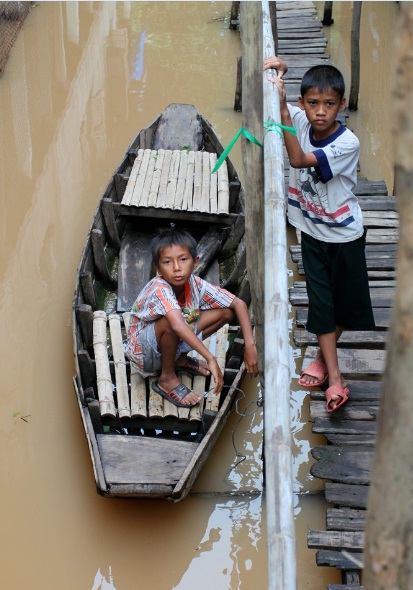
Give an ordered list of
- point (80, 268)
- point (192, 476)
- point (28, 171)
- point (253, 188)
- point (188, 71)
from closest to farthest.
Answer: point (253, 188)
point (192, 476)
point (80, 268)
point (28, 171)
point (188, 71)

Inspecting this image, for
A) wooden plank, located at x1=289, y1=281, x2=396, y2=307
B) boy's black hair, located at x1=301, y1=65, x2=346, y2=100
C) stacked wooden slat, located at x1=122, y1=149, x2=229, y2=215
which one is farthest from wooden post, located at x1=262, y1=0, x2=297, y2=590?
stacked wooden slat, located at x1=122, y1=149, x2=229, y2=215

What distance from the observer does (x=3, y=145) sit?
7578 millimetres

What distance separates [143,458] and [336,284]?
1.13 m

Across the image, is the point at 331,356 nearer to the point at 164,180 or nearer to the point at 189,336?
the point at 189,336

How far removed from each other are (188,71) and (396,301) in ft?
27.9

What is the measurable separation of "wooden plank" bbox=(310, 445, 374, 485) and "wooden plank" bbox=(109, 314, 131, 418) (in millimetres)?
950

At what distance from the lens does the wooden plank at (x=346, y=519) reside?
3.28 m

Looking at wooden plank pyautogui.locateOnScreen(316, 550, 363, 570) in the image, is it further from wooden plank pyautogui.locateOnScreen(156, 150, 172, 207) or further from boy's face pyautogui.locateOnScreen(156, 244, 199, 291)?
wooden plank pyautogui.locateOnScreen(156, 150, 172, 207)

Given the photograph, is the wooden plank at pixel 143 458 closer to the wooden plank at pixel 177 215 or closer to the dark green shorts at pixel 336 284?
the dark green shorts at pixel 336 284

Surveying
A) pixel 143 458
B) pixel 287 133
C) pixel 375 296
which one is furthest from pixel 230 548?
pixel 287 133

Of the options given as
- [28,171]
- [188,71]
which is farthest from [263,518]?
[188,71]

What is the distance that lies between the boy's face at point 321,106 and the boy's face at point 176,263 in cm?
89

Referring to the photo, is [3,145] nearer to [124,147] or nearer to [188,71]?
[124,147]

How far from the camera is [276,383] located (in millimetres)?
2113
